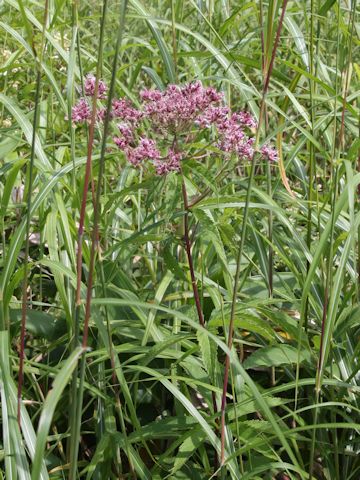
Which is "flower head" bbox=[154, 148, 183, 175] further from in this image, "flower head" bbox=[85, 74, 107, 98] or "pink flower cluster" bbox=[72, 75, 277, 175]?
"flower head" bbox=[85, 74, 107, 98]

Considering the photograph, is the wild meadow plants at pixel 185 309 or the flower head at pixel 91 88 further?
the flower head at pixel 91 88

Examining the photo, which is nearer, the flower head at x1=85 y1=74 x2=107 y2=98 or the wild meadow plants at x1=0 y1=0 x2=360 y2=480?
the wild meadow plants at x1=0 y1=0 x2=360 y2=480

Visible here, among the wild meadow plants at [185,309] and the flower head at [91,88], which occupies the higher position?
the flower head at [91,88]

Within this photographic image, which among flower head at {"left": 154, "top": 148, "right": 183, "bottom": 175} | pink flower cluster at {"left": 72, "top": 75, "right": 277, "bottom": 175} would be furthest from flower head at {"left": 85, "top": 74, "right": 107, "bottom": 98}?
flower head at {"left": 154, "top": 148, "right": 183, "bottom": 175}

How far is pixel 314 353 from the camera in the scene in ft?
4.51

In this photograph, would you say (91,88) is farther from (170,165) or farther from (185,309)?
(185,309)

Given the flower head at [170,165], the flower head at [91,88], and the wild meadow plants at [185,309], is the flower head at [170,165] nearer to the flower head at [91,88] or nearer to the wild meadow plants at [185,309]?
the wild meadow plants at [185,309]

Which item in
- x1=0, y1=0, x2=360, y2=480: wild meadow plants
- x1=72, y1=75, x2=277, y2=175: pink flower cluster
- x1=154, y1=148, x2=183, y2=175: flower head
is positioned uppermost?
x1=72, y1=75, x2=277, y2=175: pink flower cluster

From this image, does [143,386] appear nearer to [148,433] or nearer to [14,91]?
[148,433]

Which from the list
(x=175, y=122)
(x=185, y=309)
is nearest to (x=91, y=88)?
(x=175, y=122)

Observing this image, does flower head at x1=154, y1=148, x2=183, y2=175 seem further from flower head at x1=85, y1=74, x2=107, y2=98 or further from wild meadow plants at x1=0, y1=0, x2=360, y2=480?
flower head at x1=85, y1=74, x2=107, y2=98

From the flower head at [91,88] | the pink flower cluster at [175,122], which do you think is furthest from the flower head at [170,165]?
the flower head at [91,88]

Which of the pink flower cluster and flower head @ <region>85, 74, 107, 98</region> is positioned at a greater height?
flower head @ <region>85, 74, 107, 98</region>

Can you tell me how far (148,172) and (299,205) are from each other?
405mm
